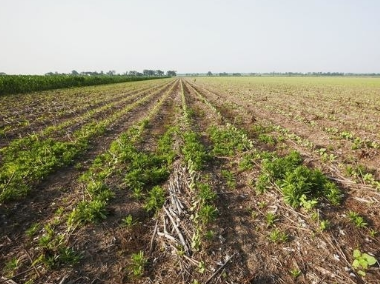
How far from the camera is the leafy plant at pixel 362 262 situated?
4383mm

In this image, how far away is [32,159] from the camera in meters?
8.86

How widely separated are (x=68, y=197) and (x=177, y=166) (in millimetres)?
3464

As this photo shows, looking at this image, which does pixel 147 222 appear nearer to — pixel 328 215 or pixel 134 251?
pixel 134 251

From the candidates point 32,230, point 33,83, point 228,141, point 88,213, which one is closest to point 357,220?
point 88,213

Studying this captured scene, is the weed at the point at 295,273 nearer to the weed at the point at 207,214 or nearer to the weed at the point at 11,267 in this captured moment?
the weed at the point at 207,214

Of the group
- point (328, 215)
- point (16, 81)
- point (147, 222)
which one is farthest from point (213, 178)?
point (16, 81)

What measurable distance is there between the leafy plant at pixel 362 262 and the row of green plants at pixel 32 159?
26.0ft

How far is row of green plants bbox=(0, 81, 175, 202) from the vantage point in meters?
7.03

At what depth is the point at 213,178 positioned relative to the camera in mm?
7875

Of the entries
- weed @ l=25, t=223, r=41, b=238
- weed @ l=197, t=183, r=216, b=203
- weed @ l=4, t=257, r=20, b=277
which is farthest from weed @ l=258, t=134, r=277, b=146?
weed @ l=4, t=257, r=20, b=277

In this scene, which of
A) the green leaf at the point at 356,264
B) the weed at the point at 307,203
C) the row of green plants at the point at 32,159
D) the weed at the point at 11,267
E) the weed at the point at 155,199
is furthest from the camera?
the row of green plants at the point at 32,159

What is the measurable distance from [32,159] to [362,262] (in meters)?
9.88

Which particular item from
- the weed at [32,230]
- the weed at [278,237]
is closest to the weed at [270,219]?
the weed at [278,237]

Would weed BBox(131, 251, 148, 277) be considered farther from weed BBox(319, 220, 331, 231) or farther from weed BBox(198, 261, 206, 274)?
weed BBox(319, 220, 331, 231)
